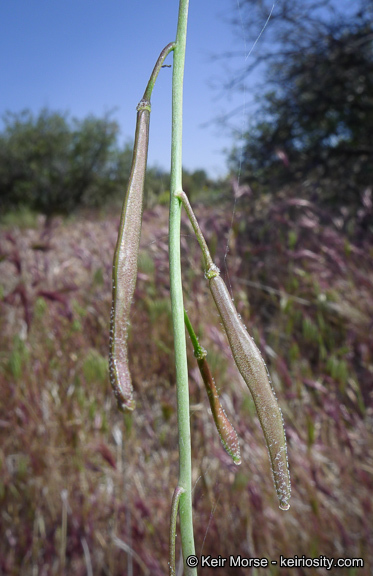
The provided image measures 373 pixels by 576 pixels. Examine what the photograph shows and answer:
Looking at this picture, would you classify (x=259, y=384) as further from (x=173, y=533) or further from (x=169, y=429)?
(x=169, y=429)

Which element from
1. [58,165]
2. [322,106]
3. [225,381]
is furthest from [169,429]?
[58,165]

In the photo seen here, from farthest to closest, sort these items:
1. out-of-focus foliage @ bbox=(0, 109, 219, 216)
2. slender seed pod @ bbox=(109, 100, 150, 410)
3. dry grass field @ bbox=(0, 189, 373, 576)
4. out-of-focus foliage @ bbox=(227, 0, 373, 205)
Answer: out-of-focus foliage @ bbox=(0, 109, 219, 216)
out-of-focus foliage @ bbox=(227, 0, 373, 205)
dry grass field @ bbox=(0, 189, 373, 576)
slender seed pod @ bbox=(109, 100, 150, 410)

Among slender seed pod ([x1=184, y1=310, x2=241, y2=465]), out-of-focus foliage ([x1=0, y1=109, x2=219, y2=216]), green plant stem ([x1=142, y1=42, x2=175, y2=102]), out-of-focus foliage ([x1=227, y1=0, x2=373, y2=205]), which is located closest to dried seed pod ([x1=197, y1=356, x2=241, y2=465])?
slender seed pod ([x1=184, y1=310, x2=241, y2=465])

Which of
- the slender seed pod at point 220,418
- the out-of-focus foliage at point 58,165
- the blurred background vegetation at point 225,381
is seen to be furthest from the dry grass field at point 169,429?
the out-of-focus foliage at point 58,165

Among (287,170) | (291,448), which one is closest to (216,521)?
(291,448)

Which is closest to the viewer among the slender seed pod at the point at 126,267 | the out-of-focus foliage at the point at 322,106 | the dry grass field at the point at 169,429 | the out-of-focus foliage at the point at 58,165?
the slender seed pod at the point at 126,267

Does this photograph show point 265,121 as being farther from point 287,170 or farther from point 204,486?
point 204,486

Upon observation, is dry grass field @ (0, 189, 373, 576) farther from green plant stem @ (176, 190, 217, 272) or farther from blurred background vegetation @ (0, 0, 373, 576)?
green plant stem @ (176, 190, 217, 272)

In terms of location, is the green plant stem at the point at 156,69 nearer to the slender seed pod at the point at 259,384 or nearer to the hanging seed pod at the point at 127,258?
the hanging seed pod at the point at 127,258
